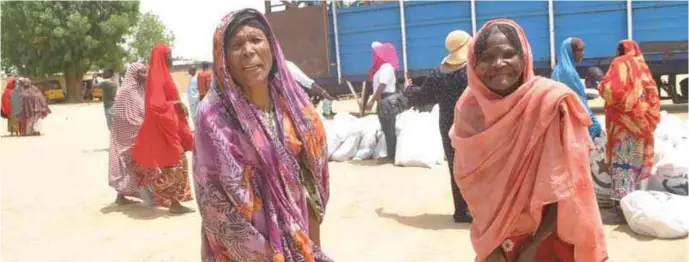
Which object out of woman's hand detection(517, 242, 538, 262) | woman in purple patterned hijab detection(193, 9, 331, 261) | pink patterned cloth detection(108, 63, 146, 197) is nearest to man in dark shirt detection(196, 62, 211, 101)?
pink patterned cloth detection(108, 63, 146, 197)

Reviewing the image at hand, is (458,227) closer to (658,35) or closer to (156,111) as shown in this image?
(156,111)

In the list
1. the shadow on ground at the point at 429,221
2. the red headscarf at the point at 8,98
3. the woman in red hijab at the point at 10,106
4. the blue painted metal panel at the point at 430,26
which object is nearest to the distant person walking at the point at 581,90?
the shadow on ground at the point at 429,221

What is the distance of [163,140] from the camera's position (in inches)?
229

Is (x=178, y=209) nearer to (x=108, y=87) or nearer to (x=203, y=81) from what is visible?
(x=108, y=87)

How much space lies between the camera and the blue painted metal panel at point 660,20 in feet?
38.0

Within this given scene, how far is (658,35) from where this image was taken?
38.7ft

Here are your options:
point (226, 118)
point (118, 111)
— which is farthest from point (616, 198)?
point (118, 111)

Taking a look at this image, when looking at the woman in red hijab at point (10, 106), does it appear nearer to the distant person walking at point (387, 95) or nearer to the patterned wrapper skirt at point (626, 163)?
the distant person walking at point (387, 95)

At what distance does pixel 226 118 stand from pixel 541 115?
1042 millimetres

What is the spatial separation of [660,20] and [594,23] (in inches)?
42.9

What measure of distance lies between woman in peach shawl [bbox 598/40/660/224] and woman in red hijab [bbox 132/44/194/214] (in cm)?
342

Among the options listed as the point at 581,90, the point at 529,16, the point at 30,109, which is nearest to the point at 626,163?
the point at 581,90

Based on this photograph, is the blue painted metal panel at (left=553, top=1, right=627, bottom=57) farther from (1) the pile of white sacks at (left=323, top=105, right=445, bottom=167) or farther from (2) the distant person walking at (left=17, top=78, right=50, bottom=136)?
(2) the distant person walking at (left=17, top=78, right=50, bottom=136)

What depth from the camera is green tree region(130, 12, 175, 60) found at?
136 feet
